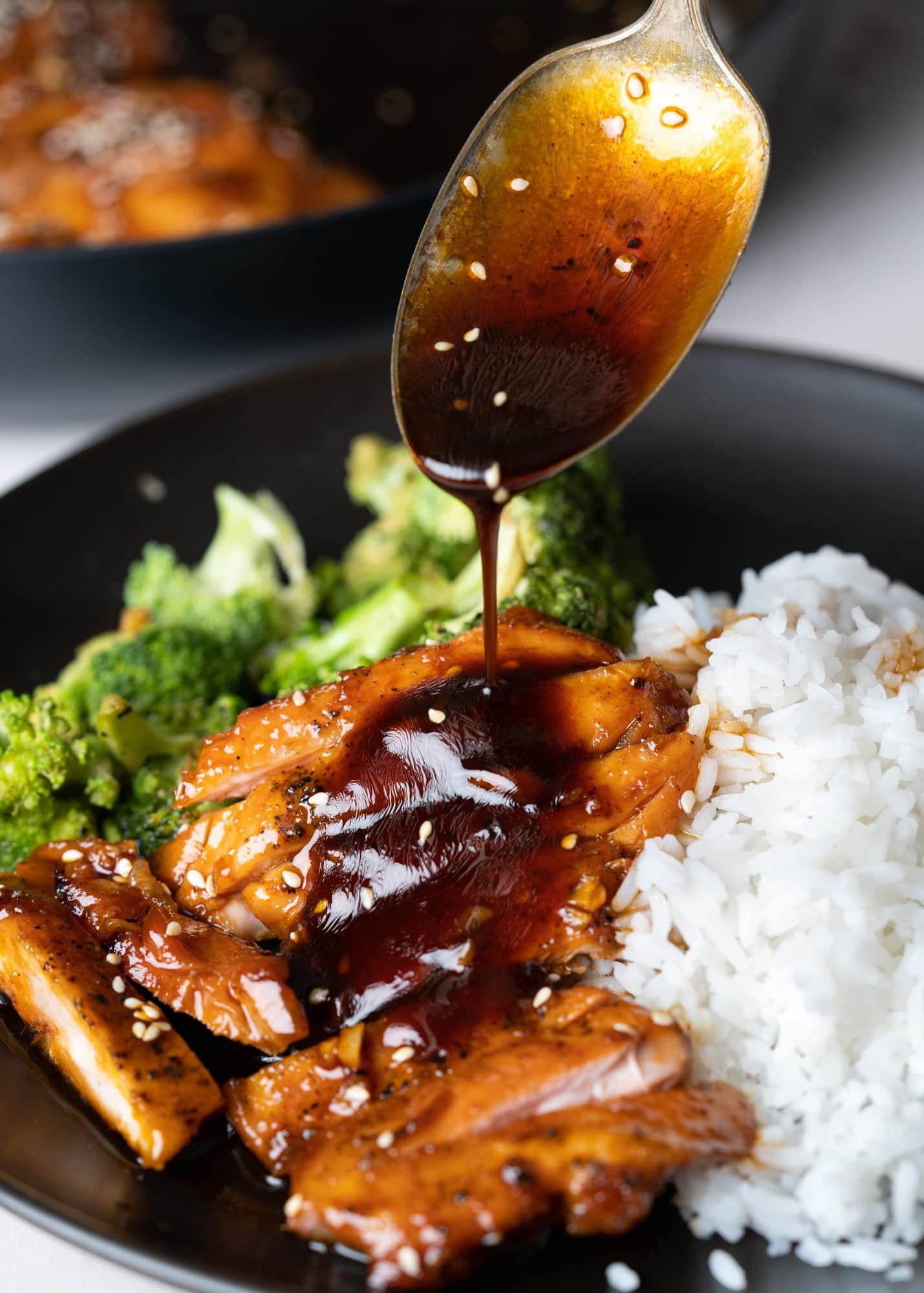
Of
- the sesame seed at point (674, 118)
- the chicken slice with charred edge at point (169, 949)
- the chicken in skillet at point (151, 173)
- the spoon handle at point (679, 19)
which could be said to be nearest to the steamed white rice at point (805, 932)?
the chicken slice with charred edge at point (169, 949)

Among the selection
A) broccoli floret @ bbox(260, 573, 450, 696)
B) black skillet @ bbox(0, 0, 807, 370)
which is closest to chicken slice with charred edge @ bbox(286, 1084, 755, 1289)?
broccoli floret @ bbox(260, 573, 450, 696)

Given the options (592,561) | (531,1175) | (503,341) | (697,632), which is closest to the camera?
(531,1175)

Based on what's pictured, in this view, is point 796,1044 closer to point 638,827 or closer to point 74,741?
point 638,827

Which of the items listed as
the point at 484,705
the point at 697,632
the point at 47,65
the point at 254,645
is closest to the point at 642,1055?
the point at 484,705

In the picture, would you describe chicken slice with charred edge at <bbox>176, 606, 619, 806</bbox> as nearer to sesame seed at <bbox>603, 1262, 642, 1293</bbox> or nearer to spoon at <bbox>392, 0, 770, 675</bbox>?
spoon at <bbox>392, 0, 770, 675</bbox>

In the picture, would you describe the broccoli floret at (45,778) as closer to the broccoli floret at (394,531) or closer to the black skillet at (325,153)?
the broccoli floret at (394,531)

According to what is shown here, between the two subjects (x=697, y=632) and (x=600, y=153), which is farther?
(x=697, y=632)

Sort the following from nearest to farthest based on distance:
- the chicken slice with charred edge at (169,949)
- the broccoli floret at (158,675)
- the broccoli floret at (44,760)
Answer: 1. the chicken slice with charred edge at (169,949)
2. the broccoli floret at (44,760)
3. the broccoli floret at (158,675)
